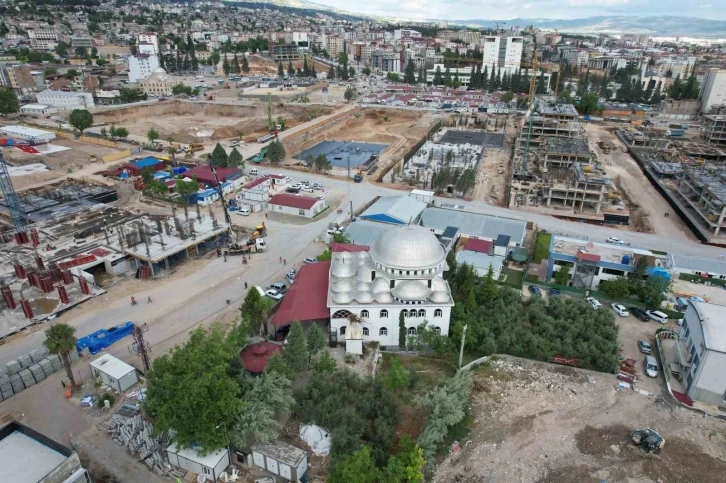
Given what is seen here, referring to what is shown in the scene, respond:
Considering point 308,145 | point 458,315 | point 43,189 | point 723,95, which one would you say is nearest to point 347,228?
point 458,315

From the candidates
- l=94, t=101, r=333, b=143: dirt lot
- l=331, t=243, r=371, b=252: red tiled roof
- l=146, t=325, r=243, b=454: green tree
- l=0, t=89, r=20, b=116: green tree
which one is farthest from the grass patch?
l=0, t=89, r=20, b=116: green tree

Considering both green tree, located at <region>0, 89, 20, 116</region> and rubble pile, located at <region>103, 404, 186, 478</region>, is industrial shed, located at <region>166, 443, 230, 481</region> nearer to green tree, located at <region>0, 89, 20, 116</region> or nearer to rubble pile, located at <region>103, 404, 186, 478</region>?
rubble pile, located at <region>103, 404, 186, 478</region>

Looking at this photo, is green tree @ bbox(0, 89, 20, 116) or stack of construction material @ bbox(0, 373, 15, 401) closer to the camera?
stack of construction material @ bbox(0, 373, 15, 401)

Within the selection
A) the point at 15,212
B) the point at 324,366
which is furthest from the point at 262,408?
the point at 15,212

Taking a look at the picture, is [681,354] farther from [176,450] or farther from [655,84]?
[655,84]

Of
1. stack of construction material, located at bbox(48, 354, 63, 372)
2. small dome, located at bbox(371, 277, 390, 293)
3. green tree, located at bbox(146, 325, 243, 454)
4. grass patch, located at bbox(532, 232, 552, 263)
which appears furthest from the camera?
grass patch, located at bbox(532, 232, 552, 263)

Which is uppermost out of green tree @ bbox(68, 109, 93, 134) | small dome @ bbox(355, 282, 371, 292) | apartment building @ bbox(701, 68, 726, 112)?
apartment building @ bbox(701, 68, 726, 112)

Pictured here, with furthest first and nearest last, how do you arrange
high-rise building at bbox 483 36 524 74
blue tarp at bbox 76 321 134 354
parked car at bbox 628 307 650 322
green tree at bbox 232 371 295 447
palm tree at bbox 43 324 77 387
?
1. high-rise building at bbox 483 36 524 74
2. parked car at bbox 628 307 650 322
3. blue tarp at bbox 76 321 134 354
4. palm tree at bbox 43 324 77 387
5. green tree at bbox 232 371 295 447

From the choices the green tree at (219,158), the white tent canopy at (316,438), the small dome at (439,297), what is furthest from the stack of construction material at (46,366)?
the green tree at (219,158)
